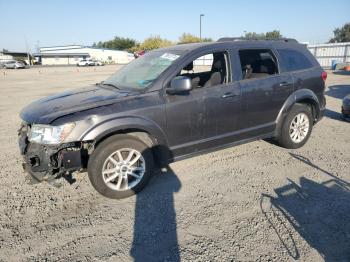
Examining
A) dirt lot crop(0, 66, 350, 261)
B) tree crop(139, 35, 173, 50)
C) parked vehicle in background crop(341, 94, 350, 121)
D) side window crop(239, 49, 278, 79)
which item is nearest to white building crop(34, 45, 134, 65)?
tree crop(139, 35, 173, 50)

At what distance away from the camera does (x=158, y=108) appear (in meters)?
3.65

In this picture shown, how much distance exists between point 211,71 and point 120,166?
7.54 ft

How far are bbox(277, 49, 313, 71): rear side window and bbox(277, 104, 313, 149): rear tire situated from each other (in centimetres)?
70

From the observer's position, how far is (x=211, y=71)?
4.75m

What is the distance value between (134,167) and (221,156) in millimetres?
1799

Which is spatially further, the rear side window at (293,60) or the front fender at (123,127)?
the rear side window at (293,60)

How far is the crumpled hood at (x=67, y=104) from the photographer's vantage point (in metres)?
3.32

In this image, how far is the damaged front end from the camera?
10.6ft

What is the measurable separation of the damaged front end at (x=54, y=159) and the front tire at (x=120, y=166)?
18 centimetres

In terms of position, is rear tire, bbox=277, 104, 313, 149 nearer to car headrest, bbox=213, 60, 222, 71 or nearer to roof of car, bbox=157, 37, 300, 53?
roof of car, bbox=157, 37, 300, 53

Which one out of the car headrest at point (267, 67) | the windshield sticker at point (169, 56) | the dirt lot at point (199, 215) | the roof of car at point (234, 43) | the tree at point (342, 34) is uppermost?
the tree at point (342, 34)

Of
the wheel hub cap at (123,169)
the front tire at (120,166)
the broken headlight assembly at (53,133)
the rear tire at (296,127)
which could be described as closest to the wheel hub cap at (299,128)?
the rear tire at (296,127)

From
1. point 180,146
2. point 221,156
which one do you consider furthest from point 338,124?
point 180,146

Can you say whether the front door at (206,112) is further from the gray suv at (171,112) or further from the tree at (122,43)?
the tree at (122,43)
